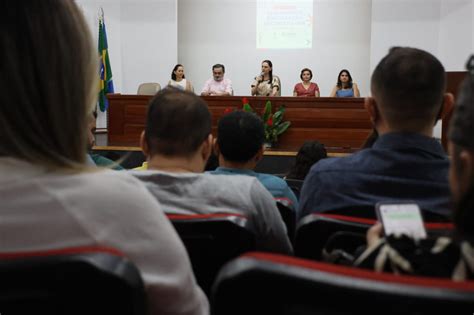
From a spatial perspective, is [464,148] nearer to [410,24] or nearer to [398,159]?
[398,159]

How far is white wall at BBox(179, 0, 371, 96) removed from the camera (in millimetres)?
9516

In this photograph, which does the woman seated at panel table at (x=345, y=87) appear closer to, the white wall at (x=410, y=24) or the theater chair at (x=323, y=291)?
the white wall at (x=410, y=24)

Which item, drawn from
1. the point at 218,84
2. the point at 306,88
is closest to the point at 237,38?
the point at 218,84

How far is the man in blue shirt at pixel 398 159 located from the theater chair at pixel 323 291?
2.20 ft

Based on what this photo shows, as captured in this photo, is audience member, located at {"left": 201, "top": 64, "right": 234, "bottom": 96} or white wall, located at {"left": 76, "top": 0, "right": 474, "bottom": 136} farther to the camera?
white wall, located at {"left": 76, "top": 0, "right": 474, "bottom": 136}

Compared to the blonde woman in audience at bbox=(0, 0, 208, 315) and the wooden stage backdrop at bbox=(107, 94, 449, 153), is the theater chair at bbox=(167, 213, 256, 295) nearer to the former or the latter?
the blonde woman in audience at bbox=(0, 0, 208, 315)

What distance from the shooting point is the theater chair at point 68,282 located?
0.57 metres

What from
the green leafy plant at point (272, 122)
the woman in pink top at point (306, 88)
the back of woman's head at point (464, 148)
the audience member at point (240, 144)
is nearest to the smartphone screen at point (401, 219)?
the back of woman's head at point (464, 148)

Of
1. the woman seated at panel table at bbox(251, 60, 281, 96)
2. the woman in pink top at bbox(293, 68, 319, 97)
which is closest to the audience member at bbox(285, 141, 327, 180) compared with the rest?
the woman seated at panel table at bbox(251, 60, 281, 96)

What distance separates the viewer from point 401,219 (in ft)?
2.57

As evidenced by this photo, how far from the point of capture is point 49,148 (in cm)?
76

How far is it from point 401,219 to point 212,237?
43 centimetres

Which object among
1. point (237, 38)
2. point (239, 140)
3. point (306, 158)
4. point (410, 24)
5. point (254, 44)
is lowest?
point (306, 158)

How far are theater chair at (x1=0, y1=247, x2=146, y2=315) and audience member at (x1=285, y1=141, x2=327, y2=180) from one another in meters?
2.56
